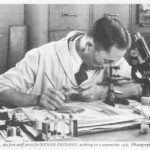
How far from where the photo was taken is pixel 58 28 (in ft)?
6.26

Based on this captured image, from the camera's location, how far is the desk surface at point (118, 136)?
2.46ft

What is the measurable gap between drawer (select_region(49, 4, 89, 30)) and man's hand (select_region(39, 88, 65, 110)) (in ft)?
3.22

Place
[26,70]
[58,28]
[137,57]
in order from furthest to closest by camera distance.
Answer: [58,28] < [26,70] < [137,57]

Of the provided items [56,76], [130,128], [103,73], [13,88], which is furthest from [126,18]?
[130,128]

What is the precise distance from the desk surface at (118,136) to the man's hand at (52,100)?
0.20 metres

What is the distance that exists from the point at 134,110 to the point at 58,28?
1.10 m

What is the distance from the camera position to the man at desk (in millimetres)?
1134

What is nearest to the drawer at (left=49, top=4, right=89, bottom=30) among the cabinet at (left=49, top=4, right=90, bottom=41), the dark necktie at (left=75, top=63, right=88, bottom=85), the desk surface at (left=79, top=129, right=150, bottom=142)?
the cabinet at (left=49, top=4, right=90, bottom=41)

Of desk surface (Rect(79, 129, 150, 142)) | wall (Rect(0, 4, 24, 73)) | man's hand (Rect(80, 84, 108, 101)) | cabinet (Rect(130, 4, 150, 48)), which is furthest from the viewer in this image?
cabinet (Rect(130, 4, 150, 48))

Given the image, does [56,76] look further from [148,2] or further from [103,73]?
[148,2]

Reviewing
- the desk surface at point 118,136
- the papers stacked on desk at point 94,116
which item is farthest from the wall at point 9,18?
the desk surface at point 118,136

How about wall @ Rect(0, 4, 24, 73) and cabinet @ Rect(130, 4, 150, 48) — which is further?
cabinet @ Rect(130, 4, 150, 48)

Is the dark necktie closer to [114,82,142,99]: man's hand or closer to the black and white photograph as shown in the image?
the black and white photograph

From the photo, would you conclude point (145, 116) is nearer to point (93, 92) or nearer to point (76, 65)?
point (93, 92)
